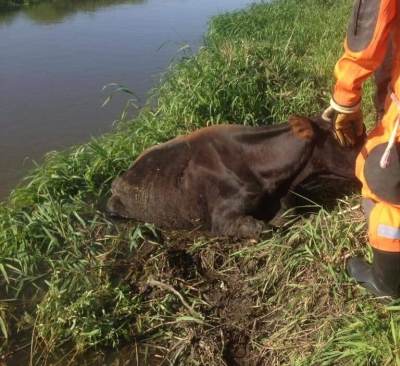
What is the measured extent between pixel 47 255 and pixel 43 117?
3899 mm

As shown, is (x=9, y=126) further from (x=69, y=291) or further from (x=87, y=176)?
(x=69, y=291)

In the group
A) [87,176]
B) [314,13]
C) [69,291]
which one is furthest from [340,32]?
[69,291]

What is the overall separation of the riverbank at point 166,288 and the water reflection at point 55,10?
34.0 ft

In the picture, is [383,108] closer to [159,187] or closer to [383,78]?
[383,78]

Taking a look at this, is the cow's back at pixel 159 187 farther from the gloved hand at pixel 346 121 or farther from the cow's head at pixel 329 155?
the gloved hand at pixel 346 121

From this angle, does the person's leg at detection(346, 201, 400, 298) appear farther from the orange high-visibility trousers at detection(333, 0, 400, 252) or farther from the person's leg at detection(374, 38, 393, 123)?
the person's leg at detection(374, 38, 393, 123)

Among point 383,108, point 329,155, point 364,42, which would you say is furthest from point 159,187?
point 364,42

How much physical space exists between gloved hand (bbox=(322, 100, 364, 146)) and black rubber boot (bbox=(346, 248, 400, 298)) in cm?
77

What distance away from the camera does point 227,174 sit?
437 cm

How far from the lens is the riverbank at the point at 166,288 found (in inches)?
126

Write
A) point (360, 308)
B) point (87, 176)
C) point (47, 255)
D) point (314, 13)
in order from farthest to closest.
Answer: point (314, 13)
point (87, 176)
point (47, 255)
point (360, 308)

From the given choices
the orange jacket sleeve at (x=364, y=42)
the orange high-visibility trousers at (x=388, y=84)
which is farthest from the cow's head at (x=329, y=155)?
the orange jacket sleeve at (x=364, y=42)

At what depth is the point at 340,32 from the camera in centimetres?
945

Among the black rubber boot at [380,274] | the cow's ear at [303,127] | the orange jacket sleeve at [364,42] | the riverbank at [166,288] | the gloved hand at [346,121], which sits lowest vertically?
the riverbank at [166,288]
